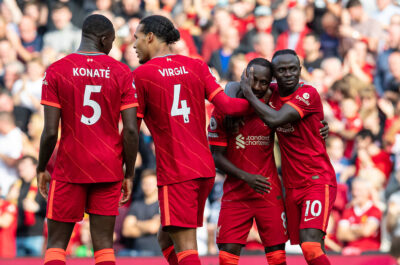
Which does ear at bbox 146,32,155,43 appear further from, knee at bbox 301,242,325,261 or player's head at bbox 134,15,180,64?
knee at bbox 301,242,325,261

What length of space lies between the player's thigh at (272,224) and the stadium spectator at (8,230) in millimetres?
4431

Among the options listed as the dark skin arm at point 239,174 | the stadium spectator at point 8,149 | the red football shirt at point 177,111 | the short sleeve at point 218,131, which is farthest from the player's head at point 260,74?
the stadium spectator at point 8,149

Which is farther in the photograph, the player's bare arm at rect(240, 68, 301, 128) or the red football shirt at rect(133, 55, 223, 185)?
the player's bare arm at rect(240, 68, 301, 128)

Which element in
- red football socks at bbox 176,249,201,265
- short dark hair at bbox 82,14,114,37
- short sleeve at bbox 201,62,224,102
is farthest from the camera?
short sleeve at bbox 201,62,224,102

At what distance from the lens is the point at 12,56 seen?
1152 centimetres

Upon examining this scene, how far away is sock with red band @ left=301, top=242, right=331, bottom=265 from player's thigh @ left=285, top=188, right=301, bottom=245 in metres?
0.26

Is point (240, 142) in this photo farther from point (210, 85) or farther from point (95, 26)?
point (95, 26)

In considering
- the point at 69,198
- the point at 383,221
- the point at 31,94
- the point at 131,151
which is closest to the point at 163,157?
the point at 131,151

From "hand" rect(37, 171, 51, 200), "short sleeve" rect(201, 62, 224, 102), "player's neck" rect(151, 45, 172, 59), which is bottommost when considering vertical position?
"hand" rect(37, 171, 51, 200)

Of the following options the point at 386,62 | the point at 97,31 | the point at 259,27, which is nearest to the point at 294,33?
the point at 259,27

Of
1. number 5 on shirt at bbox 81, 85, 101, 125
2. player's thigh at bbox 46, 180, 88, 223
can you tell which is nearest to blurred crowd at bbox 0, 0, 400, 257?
player's thigh at bbox 46, 180, 88, 223

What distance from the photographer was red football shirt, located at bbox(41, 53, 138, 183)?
5871 mm

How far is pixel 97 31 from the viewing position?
6.02m

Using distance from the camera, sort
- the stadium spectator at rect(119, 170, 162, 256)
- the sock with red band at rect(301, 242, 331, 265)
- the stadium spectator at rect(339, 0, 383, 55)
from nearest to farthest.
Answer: the sock with red band at rect(301, 242, 331, 265) → the stadium spectator at rect(119, 170, 162, 256) → the stadium spectator at rect(339, 0, 383, 55)
